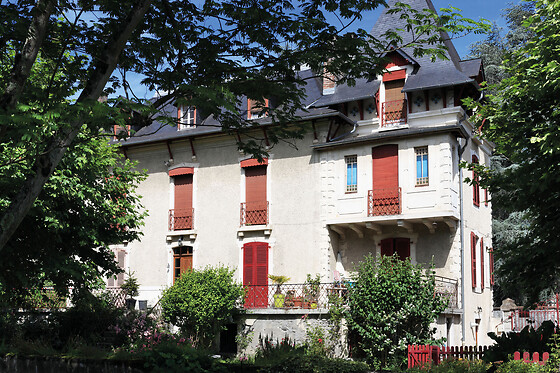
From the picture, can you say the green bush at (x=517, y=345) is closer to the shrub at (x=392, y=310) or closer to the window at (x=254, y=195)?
the shrub at (x=392, y=310)

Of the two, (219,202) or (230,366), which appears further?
(219,202)

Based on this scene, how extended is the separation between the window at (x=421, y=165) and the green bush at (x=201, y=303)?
22.6ft

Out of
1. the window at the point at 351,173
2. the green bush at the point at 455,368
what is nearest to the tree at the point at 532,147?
the green bush at the point at 455,368

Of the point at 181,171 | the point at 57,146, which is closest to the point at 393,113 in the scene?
the point at 181,171

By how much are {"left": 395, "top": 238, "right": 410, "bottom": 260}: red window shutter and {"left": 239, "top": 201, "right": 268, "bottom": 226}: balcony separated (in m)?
4.68

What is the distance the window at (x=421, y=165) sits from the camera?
802 inches

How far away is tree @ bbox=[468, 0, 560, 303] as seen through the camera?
39.4 ft

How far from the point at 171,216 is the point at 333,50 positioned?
17363mm

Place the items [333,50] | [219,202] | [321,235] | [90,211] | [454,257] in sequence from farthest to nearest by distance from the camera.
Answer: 1. [219,202]
2. [321,235]
3. [454,257]
4. [90,211]
5. [333,50]

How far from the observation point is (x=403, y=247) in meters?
21.1

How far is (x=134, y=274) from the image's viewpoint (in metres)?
25.0

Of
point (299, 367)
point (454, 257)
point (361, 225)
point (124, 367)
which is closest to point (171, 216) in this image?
point (361, 225)

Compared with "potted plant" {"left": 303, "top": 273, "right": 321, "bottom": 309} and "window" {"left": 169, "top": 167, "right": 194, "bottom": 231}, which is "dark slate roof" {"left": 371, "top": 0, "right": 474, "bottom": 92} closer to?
"potted plant" {"left": 303, "top": 273, "right": 321, "bottom": 309}

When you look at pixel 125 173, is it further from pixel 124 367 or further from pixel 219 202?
pixel 124 367
